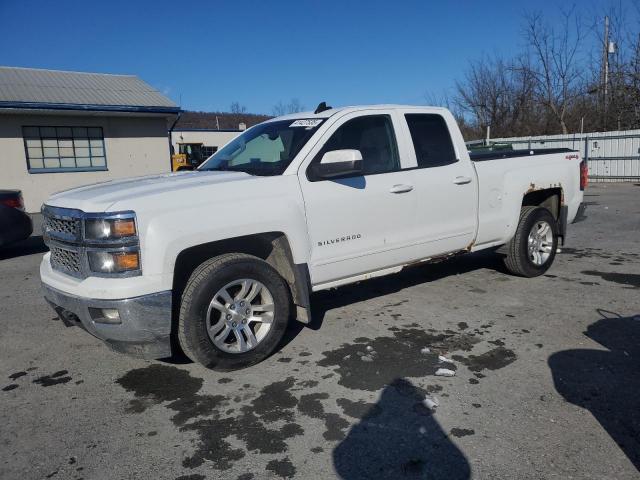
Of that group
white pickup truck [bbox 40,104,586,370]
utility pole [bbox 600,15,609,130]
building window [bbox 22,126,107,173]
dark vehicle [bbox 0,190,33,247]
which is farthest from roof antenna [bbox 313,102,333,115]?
utility pole [bbox 600,15,609,130]

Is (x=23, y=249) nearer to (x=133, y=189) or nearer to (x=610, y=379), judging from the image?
(x=133, y=189)

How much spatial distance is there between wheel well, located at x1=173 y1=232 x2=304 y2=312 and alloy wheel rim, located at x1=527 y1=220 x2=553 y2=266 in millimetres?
3332

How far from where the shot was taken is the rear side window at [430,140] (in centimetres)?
488

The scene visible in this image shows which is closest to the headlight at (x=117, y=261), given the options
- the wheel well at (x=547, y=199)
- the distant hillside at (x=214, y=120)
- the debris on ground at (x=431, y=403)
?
the debris on ground at (x=431, y=403)

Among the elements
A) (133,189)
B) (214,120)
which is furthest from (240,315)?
(214,120)

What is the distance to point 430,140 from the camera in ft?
16.5

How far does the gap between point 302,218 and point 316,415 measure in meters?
1.54

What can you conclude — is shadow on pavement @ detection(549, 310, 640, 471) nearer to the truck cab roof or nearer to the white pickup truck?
the white pickup truck

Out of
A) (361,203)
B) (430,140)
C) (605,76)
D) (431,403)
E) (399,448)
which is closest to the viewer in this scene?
(399,448)

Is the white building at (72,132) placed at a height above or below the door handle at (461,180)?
above

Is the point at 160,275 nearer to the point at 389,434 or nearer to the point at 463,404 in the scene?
the point at 389,434

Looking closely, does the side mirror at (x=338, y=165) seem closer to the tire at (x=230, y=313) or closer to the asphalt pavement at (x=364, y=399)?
the tire at (x=230, y=313)

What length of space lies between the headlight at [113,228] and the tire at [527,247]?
4335mm

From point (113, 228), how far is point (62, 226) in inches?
27.3
